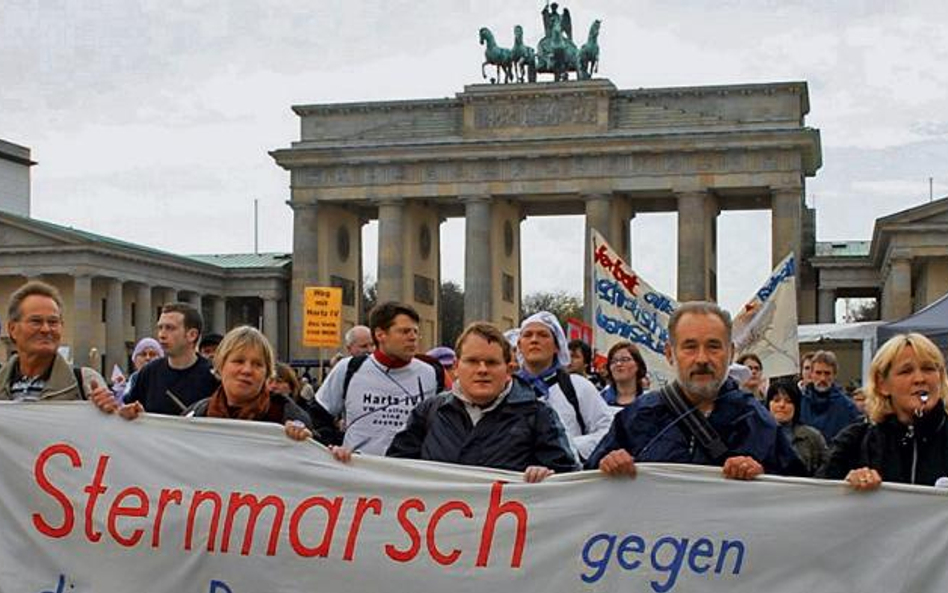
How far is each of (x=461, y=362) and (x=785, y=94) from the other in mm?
64390

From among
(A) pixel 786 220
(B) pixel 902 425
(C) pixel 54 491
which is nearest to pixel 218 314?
(A) pixel 786 220

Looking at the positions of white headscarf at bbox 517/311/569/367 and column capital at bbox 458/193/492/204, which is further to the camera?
column capital at bbox 458/193/492/204

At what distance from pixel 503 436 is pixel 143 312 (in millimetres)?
77703

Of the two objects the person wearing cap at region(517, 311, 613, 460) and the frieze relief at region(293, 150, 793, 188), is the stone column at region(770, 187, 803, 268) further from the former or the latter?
the person wearing cap at region(517, 311, 613, 460)

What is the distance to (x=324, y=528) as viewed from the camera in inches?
275

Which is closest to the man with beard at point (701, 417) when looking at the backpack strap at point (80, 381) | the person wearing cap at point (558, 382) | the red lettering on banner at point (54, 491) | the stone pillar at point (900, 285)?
the person wearing cap at point (558, 382)

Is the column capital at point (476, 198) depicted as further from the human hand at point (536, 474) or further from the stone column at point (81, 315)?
the human hand at point (536, 474)

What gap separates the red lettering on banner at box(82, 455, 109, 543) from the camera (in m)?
7.29

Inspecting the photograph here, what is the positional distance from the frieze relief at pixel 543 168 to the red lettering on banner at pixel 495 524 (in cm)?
6388

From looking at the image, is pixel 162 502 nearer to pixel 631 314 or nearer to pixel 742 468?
pixel 742 468

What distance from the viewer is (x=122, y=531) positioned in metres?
7.26

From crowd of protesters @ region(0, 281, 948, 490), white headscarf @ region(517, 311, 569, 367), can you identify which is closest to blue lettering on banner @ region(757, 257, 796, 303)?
crowd of protesters @ region(0, 281, 948, 490)

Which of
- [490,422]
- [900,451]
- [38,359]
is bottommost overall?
[900,451]

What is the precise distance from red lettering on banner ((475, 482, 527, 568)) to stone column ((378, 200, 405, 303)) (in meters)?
66.8
